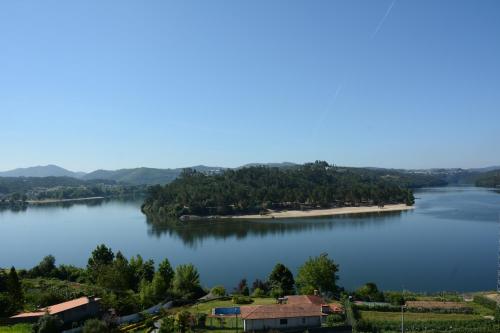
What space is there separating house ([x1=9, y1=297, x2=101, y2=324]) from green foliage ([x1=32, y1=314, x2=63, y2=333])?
985mm

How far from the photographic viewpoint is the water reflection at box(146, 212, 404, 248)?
67.2 metres

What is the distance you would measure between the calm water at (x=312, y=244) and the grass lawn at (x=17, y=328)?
19106 millimetres

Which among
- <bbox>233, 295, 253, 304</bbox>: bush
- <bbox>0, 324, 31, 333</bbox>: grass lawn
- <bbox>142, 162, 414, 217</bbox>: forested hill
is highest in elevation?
<bbox>142, 162, 414, 217</bbox>: forested hill

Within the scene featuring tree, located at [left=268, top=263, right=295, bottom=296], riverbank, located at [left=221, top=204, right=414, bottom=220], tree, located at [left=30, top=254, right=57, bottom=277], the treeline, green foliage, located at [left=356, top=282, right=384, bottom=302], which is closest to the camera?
the treeline

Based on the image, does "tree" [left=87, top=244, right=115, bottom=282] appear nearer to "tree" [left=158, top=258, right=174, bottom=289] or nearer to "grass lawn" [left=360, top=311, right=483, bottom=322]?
"tree" [left=158, top=258, right=174, bottom=289]

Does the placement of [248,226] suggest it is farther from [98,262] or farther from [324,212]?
[98,262]

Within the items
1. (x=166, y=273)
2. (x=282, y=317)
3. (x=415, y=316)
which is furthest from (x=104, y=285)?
(x=415, y=316)

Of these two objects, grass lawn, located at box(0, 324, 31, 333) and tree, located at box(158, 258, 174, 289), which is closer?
grass lawn, located at box(0, 324, 31, 333)

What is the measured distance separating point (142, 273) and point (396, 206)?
81.3 m

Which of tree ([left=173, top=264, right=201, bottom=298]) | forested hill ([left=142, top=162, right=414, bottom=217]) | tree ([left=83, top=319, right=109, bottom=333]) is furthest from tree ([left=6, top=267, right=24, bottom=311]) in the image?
forested hill ([left=142, top=162, right=414, bottom=217])

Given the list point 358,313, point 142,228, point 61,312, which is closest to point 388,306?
point 358,313

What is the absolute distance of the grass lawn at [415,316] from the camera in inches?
857

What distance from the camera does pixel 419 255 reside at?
152ft

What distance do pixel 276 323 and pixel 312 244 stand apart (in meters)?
35.1
